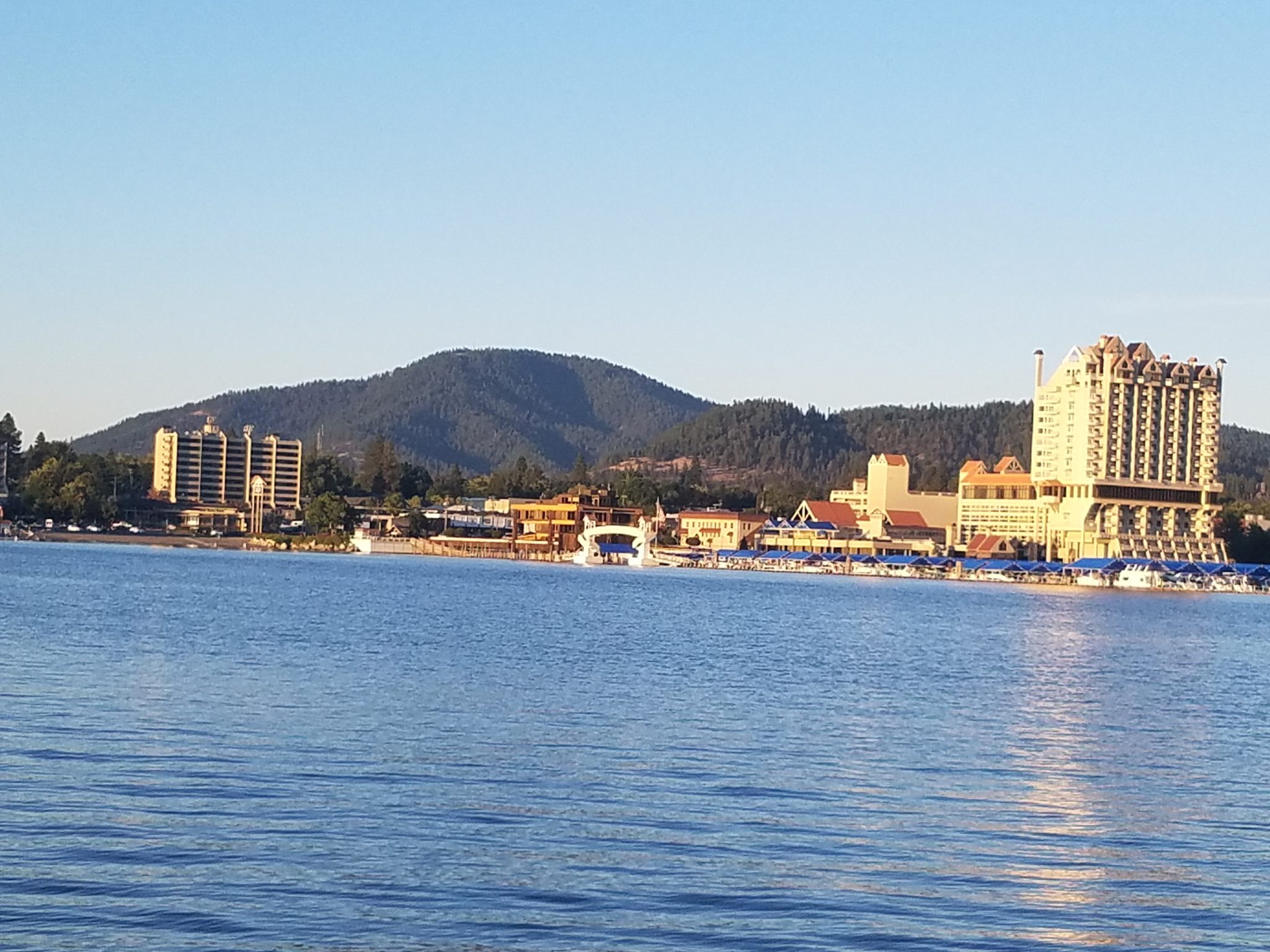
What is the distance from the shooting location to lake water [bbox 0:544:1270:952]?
57.0 ft

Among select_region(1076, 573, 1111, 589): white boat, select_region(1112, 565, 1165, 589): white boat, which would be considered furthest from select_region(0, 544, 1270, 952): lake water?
select_region(1112, 565, 1165, 589): white boat

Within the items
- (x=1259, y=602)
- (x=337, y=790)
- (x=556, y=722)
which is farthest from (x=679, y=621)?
(x=1259, y=602)

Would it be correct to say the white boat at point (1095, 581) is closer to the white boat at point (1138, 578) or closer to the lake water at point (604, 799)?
the white boat at point (1138, 578)

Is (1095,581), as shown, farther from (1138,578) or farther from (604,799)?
(604,799)

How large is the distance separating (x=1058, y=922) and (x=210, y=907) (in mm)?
8342

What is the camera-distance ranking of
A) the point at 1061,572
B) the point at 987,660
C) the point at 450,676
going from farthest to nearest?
1. the point at 1061,572
2. the point at 987,660
3. the point at 450,676

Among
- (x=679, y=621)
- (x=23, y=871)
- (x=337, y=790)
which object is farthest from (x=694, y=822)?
(x=679, y=621)

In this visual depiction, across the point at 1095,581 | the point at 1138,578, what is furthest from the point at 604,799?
the point at 1138,578

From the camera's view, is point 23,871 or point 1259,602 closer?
point 23,871

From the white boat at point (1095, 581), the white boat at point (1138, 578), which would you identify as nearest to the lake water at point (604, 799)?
the white boat at point (1095, 581)

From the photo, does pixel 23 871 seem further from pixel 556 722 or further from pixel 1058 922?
pixel 556 722

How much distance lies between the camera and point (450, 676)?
4066cm

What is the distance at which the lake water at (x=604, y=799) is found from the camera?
684 inches

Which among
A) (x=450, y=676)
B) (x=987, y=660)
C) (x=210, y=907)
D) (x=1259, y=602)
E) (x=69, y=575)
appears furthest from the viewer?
(x=1259, y=602)
